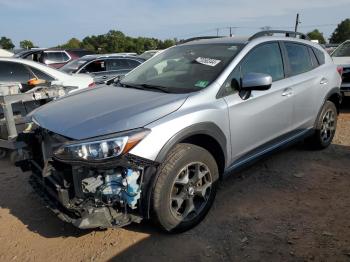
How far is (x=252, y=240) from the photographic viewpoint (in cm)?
329

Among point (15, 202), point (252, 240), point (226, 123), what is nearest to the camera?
point (252, 240)

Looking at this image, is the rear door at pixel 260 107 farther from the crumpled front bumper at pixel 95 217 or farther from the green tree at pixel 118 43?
the green tree at pixel 118 43

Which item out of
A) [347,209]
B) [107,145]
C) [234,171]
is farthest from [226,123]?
[347,209]

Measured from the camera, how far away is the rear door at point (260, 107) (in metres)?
3.72

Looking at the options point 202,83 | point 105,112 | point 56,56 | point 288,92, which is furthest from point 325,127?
point 56,56

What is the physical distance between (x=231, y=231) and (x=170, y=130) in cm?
114

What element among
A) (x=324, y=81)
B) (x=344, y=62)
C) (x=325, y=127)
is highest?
(x=324, y=81)

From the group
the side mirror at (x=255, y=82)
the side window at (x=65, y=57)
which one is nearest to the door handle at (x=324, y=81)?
the side mirror at (x=255, y=82)

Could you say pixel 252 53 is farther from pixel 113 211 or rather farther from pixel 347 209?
pixel 113 211

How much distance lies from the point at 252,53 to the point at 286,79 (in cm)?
68

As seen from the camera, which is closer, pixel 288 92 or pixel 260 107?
pixel 260 107

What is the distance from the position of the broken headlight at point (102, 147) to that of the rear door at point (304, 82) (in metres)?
2.52

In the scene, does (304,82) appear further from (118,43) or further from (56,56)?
(118,43)

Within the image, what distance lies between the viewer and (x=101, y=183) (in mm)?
2875
